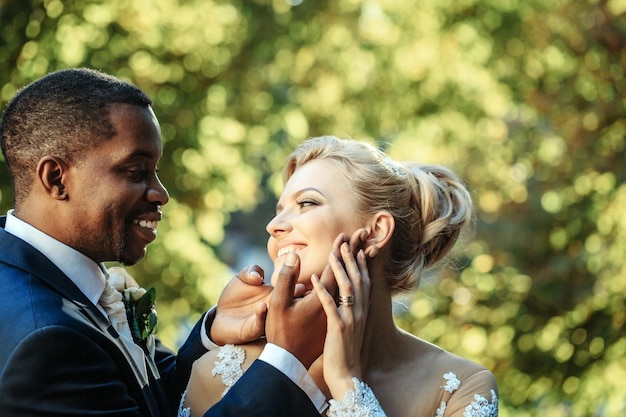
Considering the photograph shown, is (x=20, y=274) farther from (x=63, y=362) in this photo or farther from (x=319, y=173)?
(x=319, y=173)

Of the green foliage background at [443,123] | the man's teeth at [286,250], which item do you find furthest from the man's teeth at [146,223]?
the green foliage background at [443,123]

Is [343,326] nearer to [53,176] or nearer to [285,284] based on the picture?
[285,284]

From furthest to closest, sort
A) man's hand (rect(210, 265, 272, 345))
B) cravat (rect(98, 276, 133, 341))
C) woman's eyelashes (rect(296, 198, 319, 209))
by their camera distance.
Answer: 1. woman's eyelashes (rect(296, 198, 319, 209))
2. man's hand (rect(210, 265, 272, 345))
3. cravat (rect(98, 276, 133, 341))

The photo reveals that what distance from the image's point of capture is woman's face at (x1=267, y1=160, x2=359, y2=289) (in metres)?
3.61

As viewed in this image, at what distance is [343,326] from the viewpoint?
327 centimetres

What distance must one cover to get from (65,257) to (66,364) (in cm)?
51

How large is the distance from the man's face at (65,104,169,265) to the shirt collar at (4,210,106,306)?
3cm

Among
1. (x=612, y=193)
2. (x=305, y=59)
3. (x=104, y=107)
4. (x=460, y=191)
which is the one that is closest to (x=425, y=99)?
(x=305, y=59)

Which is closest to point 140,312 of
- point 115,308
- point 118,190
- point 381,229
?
point 115,308

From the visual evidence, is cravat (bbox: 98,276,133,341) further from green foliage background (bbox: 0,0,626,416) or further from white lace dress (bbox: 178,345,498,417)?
green foliage background (bbox: 0,0,626,416)

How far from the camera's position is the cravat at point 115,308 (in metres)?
3.39

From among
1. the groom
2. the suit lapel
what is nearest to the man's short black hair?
the groom

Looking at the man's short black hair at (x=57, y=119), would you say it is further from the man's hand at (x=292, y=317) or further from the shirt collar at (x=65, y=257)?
the man's hand at (x=292, y=317)

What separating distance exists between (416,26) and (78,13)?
13.0ft
